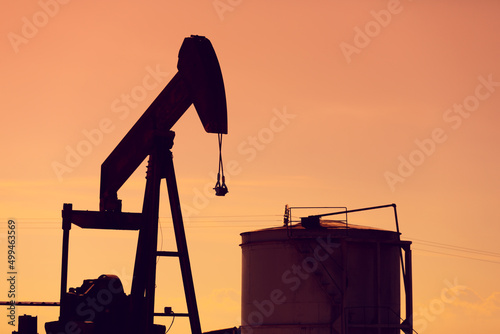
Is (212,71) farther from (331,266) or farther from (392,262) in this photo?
(392,262)

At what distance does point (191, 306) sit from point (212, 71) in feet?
19.0

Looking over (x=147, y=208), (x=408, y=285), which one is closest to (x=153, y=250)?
(x=147, y=208)

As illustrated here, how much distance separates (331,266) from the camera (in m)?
27.0

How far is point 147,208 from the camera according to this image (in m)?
23.0

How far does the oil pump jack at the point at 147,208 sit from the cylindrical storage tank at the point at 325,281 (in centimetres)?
429

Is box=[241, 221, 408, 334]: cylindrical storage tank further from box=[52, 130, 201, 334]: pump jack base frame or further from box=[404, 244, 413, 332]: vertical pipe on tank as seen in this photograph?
box=[52, 130, 201, 334]: pump jack base frame

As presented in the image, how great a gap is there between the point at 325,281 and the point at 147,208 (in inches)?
265

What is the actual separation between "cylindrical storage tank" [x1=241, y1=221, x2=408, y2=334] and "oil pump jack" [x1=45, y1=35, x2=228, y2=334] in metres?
4.29

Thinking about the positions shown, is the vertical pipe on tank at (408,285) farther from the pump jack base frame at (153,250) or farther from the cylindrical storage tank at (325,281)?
the pump jack base frame at (153,250)

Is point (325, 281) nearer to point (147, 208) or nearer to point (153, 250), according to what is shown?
point (153, 250)

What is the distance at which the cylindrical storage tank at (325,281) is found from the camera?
2683 cm

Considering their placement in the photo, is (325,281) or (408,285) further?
(408,285)

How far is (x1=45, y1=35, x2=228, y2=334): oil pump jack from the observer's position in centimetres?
2212

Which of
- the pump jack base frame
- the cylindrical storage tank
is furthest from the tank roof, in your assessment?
the pump jack base frame
